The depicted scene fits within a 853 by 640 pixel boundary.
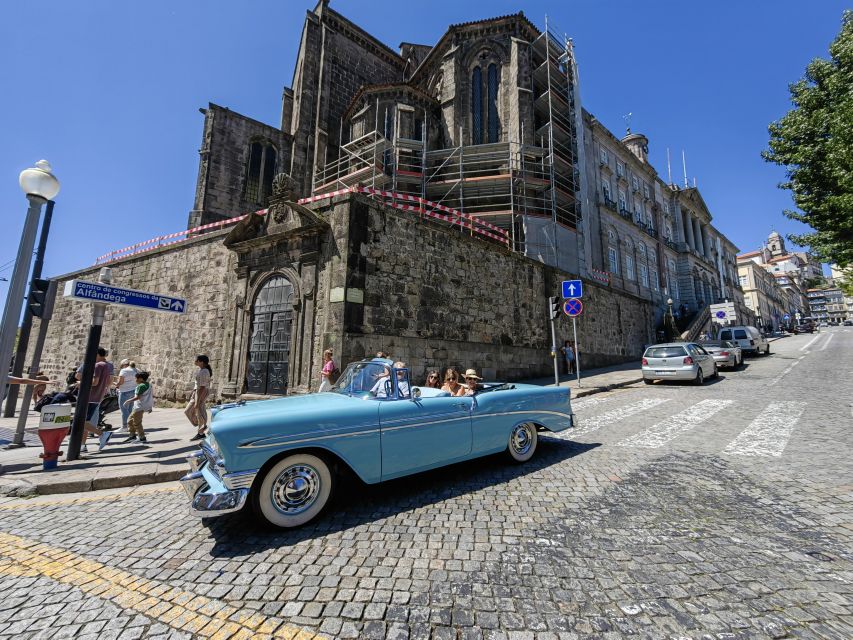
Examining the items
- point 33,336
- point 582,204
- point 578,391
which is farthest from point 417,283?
point 33,336

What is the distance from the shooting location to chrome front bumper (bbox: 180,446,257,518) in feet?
9.06

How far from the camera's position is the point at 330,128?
1010 inches

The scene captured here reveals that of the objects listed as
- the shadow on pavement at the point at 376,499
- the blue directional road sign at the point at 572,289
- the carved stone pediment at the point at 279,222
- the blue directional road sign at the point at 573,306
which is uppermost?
the carved stone pediment at the point at 279,222

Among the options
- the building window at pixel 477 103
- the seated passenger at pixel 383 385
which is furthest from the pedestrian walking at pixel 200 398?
the building window at pixel 477 103

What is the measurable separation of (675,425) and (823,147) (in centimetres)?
1188

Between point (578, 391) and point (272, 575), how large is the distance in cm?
983

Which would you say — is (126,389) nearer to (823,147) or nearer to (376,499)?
(376,499)

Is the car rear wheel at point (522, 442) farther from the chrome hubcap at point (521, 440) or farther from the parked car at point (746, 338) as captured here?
the parked car at point (746, 338)

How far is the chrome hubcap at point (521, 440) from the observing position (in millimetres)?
4660

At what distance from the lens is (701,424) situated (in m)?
6.50

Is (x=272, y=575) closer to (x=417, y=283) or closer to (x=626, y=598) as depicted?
(x=626, y=598)

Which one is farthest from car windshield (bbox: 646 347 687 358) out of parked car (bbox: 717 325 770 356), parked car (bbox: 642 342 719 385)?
parked car (bbox: 717 325 770 356)

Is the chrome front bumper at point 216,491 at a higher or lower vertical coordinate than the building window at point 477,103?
lower

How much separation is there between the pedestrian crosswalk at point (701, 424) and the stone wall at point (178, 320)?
10.5 metres
